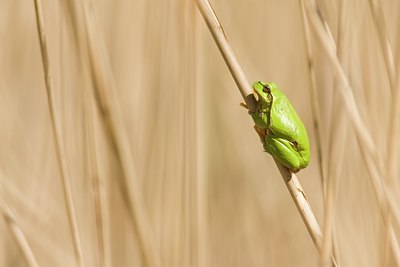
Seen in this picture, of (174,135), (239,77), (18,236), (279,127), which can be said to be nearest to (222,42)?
(239,77)

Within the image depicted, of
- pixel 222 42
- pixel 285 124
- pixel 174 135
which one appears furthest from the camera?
pixel 174 135

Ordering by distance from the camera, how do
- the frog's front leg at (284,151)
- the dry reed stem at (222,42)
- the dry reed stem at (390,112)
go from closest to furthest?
the dry reed stem at (222,42)
the dry reed stem at (390,112)
the frog's front leg at (284,151)

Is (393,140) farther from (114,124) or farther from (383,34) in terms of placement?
(114,124)

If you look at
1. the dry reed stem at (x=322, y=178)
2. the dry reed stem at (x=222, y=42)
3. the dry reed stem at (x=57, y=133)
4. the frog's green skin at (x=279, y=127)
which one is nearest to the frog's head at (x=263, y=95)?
the frog's green skin at (x=279, y=127)

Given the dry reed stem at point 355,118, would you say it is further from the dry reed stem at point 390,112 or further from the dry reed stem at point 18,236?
the dry reed stem at point 18,236

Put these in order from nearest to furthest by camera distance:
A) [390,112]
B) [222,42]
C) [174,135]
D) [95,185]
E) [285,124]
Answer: [222,42], [390,112], [95,185], [285,124], [174,135]

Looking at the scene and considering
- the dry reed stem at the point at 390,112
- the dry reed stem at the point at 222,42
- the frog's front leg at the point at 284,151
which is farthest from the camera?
the frog's front leg at the point at 284,151
